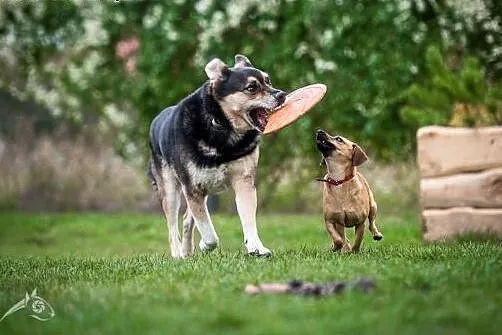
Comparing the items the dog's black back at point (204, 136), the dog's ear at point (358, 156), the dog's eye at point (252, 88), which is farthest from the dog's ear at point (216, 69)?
the dog's ear at point (358, 156)

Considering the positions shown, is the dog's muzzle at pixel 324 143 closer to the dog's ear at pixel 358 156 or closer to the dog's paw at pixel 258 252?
the dog's ear at pixel 358 156

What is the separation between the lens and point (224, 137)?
770 cm

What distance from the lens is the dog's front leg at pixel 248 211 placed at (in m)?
7.57

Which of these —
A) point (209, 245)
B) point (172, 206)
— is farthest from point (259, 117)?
point (172, 206)

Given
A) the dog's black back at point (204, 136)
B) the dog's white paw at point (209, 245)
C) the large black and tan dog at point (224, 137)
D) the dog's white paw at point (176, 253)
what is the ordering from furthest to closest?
the dog's white paw at point (176, 253), the dog's white paw at point (209, 245), the dog's black back at point (204, 136), the large black and tan dog at point (224, 137)

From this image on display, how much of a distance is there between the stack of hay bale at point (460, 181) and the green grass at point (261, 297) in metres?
2.10

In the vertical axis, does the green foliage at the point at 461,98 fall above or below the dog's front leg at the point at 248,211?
above

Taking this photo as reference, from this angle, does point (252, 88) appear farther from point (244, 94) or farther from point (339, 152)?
point (339, 152)

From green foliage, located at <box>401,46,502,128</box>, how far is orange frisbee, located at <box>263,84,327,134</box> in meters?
3.45

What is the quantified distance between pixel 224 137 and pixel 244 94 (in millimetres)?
341

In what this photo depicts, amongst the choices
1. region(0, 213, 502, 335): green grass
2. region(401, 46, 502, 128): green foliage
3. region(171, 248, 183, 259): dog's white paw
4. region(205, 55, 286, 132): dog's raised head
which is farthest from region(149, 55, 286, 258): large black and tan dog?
region(401, 46, 502, 128): green foliage

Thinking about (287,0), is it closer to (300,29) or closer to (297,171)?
(300,29)

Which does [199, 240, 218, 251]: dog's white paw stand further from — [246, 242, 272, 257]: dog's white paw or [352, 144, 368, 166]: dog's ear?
[352, 144, 368, 166]: dog's ear

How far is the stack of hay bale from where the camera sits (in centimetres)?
995
